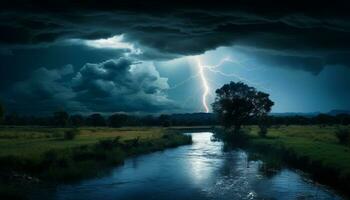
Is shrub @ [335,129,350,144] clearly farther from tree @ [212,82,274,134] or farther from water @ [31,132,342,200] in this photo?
tree @ [212,82,274,134]

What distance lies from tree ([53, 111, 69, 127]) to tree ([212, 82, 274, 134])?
77.2m

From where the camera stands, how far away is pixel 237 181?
41.9 metres

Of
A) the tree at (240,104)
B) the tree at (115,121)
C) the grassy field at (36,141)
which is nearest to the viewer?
the grassy field at (36,141)

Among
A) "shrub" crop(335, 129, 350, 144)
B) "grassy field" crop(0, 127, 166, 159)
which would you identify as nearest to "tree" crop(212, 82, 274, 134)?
"grassy field" crop(0, 127, 166, 159)

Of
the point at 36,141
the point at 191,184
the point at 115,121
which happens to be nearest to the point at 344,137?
the point at 191,184

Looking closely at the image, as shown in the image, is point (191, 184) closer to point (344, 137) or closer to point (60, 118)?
point (344, 137)

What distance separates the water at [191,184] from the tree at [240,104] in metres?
62.1

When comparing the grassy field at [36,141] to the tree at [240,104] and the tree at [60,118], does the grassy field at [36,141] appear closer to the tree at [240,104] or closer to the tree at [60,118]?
the tree at [240,104]

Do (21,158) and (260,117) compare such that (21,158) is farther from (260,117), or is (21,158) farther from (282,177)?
(260,117)

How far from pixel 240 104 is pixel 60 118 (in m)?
84.8

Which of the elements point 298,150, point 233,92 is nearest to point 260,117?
point 233,92

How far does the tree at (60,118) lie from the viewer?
178125 mm

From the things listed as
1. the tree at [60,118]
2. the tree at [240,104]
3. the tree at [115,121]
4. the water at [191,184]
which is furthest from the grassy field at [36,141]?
the tree at [115,121]

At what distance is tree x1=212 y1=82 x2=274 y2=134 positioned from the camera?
117 m
